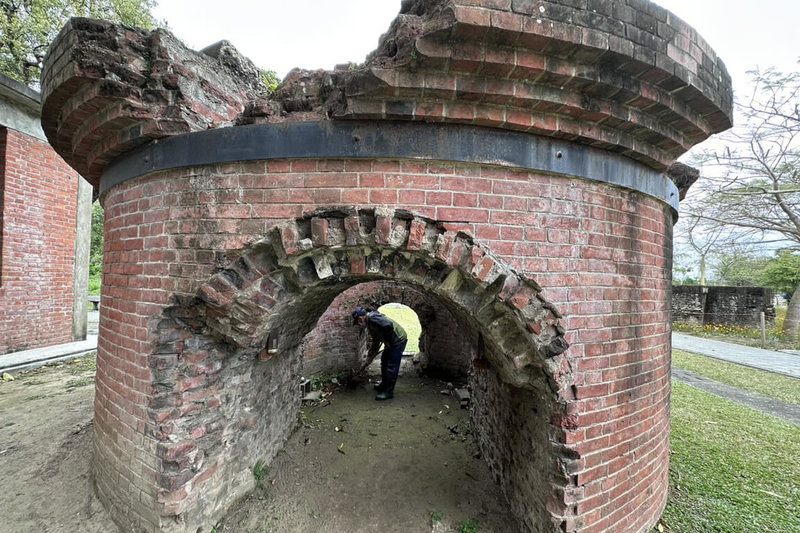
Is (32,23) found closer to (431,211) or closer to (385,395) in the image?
(385,395)

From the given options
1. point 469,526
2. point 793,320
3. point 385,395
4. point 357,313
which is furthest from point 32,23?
point 793,320

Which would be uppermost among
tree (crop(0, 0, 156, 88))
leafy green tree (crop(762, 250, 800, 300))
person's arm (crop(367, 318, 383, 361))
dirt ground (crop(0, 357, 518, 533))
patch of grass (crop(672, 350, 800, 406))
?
tree (crop(0, 0, 156, 88))

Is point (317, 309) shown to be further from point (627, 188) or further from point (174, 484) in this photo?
point (627, 188)

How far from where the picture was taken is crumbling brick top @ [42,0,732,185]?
6.13 feet

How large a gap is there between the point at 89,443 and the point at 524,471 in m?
4.39

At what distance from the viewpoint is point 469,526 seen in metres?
2.80

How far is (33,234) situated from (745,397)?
48.1 feet

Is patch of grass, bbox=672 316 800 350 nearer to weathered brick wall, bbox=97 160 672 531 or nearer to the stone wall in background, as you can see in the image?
the stone wall in background

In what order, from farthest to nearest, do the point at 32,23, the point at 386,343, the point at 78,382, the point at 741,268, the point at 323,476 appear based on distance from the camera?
1. the point at 741,268
2. the point at 32,23
3. the point at 386,343
4. the point at 78,382
5. the point at 323,476

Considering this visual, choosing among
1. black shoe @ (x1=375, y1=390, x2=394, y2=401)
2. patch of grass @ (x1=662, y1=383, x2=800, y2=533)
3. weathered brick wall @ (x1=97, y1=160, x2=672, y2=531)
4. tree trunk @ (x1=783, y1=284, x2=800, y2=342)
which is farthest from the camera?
tree trunk @ (x1=783, y1=284, x2=800, y2=342)

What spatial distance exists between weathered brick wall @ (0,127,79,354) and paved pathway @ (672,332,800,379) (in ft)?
56.1

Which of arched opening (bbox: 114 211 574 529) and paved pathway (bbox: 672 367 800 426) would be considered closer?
arched opening (bbox: 114 211 574 529)

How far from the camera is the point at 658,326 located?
268 cm

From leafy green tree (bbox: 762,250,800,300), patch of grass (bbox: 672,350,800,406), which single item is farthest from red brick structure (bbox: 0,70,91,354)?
leafy green tree (bbox: 762,250,800,300)
